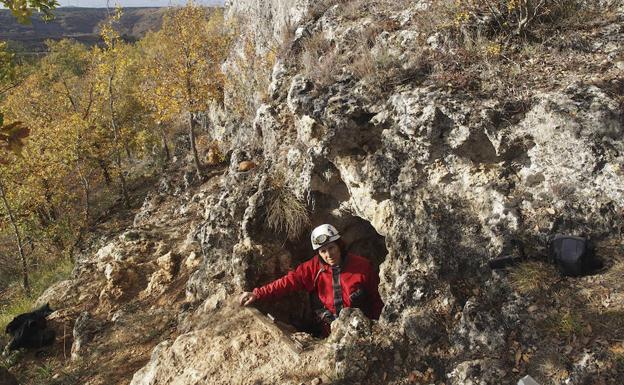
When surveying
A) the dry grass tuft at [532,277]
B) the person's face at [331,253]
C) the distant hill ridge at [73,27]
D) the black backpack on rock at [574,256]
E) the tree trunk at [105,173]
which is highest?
the distant hill ridge at [73,27]

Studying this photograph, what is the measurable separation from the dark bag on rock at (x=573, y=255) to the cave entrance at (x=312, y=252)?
3615 millimetres

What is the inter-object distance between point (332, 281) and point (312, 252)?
1616 millimetres

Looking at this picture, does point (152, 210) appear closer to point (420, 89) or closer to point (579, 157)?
point (420, 89)

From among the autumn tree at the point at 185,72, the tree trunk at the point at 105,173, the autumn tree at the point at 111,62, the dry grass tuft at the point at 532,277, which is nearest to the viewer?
the dry grass tuft at the point at 532,277

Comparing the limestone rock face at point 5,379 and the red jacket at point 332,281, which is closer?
the limestone rock face at point 5,379

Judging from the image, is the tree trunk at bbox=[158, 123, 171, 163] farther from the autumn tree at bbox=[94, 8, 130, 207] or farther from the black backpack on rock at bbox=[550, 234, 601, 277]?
the black backpack on rock at bbox=[550, 234, 601, 277]

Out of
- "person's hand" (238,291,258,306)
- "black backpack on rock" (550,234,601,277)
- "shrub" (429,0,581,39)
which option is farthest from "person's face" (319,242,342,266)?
"shrub" (429,0,581,39)

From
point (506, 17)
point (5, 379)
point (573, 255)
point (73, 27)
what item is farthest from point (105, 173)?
point (73, 27)

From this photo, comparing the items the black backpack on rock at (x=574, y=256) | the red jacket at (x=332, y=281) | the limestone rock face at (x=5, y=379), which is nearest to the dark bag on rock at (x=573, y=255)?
the black backpack on rock at (x=574, y=256)

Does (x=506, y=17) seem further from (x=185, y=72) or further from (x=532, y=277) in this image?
(x=185, y=72)

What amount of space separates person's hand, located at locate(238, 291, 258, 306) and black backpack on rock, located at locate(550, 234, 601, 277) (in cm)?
410

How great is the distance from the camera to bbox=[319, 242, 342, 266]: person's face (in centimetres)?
584

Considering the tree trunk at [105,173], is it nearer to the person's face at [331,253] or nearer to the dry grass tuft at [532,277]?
the person's face at [331,253]

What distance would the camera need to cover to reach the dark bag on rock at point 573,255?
4.11 metres
